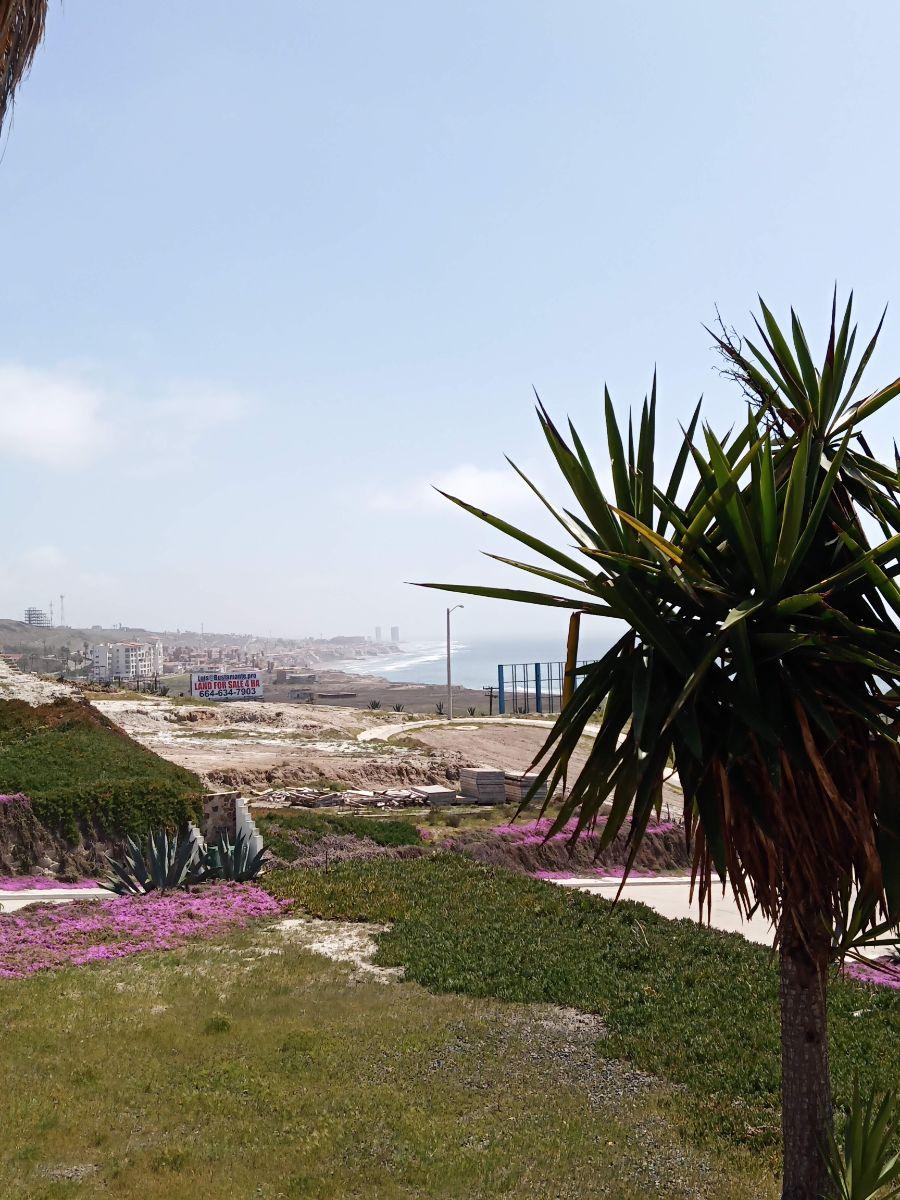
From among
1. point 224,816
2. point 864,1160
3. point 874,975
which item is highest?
point 864,1160

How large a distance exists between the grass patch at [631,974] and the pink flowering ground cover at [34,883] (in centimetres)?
485

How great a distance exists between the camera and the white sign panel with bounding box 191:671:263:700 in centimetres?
8944

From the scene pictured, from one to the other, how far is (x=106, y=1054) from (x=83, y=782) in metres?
A: 14.0

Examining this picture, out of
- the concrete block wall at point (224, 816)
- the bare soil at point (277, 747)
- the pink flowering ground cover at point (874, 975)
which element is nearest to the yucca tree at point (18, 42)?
the pink flowering ground cover at point (874, 975)

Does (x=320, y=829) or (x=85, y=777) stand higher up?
(x=85, y=777)

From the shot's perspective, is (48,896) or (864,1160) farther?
(48,896)

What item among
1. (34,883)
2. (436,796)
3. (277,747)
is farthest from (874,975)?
(277,747)

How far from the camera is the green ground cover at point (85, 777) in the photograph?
20906 millimetres

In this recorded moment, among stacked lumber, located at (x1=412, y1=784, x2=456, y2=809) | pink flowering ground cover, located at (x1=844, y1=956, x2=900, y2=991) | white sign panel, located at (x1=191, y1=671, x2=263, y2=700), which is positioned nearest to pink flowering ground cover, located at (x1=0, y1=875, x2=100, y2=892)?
stacked lumber, located at (x1=412, y1=784, x2=456, y2=809)

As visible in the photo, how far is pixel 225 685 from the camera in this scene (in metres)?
90.6

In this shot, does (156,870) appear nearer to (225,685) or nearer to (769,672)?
(769,672)

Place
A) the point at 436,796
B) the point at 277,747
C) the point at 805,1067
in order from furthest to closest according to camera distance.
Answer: the point at 277,747 < the point at 436,796 < the point at 805,1067

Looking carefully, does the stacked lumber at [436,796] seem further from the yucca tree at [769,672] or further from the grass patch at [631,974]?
the yucca tree at [769,672]

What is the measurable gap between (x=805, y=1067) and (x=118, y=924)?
40.8 feet
